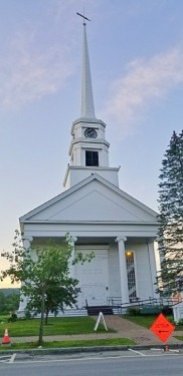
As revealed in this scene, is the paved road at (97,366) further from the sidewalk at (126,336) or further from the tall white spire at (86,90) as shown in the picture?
the tall white spire at (86,90)

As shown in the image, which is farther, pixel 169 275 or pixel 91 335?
pixel 169 275

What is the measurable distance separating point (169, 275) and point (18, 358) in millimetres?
12436

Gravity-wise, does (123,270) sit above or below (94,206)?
below

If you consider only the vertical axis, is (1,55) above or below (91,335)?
above

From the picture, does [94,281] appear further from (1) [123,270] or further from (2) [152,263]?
(2) [152,263]

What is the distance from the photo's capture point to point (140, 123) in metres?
23.9

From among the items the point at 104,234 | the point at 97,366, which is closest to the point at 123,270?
the point at 104,234

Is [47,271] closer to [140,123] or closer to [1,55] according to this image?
[1,55]

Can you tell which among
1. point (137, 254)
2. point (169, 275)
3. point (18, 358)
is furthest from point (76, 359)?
point (137, 254)

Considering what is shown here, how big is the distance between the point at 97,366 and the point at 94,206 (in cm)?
1913

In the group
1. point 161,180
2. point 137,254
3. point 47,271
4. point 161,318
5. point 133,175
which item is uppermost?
point 133,175

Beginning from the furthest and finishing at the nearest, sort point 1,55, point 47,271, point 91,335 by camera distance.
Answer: point 1,55
point 91,335
point 47,271

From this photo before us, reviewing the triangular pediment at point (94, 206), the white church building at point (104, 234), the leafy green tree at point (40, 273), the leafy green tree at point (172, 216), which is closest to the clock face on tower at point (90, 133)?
the white church building at point (104, 234)

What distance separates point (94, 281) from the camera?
26.8m
